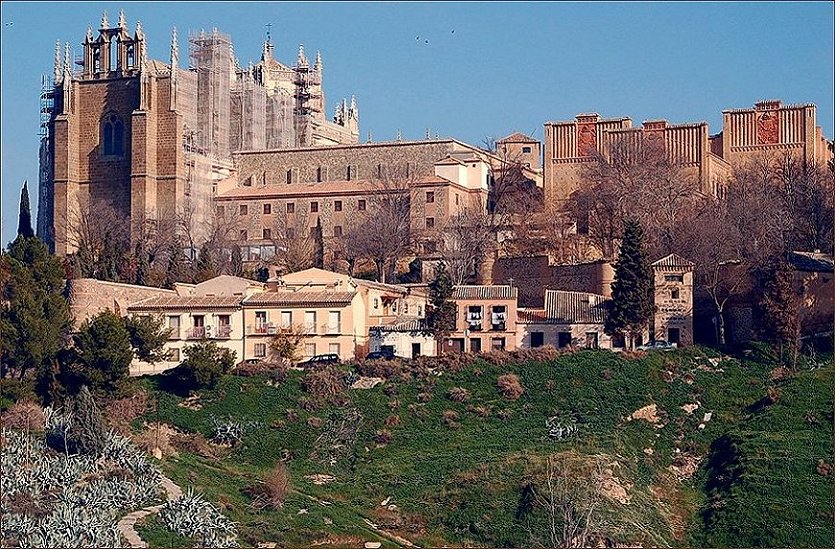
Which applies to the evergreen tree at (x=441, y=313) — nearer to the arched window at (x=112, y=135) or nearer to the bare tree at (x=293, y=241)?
the bare tree at (x=293, y=241)

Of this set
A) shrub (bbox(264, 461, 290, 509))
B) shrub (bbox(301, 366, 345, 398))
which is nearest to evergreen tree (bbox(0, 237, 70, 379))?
shrub (bbox(301, 366, 345, 398))

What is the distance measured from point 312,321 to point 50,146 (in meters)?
28.7

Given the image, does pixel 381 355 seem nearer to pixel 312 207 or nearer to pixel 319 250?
pixel 319 250

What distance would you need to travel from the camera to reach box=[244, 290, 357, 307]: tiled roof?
48062mm

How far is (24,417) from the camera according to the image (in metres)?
40.1

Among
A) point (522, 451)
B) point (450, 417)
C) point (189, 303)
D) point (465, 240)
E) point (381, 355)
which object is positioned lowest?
point (522, 451)

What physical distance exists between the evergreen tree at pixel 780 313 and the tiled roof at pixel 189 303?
13.2m

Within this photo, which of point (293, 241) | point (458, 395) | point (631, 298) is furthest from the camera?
point (293, 241)

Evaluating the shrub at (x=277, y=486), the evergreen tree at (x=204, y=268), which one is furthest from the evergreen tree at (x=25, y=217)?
the shrub at (x=277, y=486)

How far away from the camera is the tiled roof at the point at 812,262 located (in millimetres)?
47844

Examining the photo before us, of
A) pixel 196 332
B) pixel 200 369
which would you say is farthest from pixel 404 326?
pixel 200 369

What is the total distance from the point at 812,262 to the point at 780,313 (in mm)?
3701

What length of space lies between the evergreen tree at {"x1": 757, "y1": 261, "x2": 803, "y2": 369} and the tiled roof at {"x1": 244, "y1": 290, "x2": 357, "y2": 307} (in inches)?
406

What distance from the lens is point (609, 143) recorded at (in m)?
65.1
